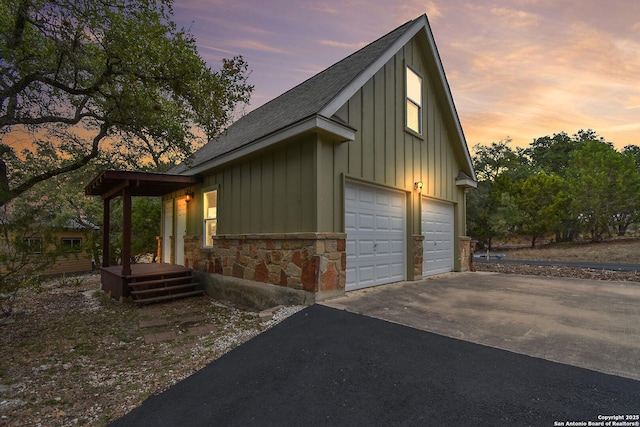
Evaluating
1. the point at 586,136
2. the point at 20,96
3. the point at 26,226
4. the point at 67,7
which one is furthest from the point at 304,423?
the point at 586,136

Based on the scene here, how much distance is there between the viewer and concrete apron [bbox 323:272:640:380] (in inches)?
117

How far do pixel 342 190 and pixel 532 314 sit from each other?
3.41 m

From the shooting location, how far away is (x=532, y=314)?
4.25 metres

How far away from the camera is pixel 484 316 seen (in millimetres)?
4195

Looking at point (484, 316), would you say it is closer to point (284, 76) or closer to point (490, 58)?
point (490, 58)

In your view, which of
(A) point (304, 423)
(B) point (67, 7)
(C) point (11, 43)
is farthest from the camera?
(C) point (11, 43)

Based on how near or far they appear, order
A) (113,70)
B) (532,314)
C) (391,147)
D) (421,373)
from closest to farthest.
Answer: (421,373) → (532,314) → (113,70) → (391,147)

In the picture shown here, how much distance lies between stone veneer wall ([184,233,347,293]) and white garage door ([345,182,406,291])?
1.85 ft

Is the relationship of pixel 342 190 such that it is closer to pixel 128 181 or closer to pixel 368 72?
pixel 368 72

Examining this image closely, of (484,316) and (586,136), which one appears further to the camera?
(586,136)

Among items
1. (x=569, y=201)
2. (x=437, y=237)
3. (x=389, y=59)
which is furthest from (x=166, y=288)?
(x=569, y=201)

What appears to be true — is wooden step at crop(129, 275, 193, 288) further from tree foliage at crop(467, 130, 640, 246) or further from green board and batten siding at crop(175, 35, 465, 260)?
tree foliage at crop(467, 130, 640, 246)

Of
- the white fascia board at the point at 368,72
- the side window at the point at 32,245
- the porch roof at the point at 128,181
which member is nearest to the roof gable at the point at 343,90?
the white fascia board at the point at 368,72

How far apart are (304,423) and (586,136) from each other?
1644 inches
